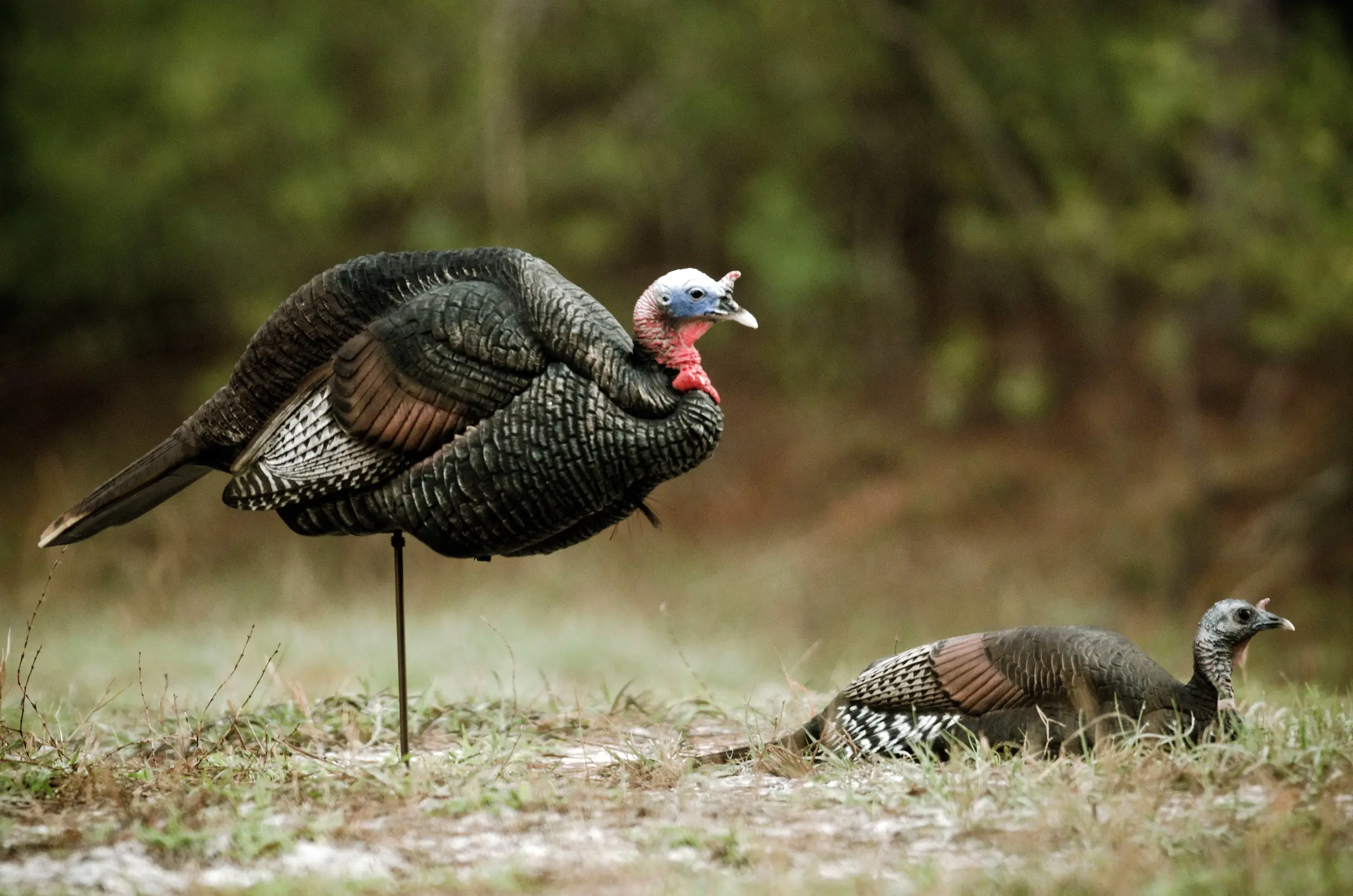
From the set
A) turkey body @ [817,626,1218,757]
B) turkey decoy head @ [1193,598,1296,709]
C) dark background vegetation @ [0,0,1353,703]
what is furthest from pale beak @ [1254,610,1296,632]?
dark background vegetation @ [0,0,1353,703]

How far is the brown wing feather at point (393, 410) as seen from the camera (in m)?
4.38

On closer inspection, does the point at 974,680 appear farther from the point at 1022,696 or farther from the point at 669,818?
the point at 669,818

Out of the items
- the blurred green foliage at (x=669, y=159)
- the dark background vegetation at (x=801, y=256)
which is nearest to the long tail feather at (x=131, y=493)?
the dark background vegetation at (x=801, y=256)

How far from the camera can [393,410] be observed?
4.39 meters

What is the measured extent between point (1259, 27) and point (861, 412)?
5.09 meters

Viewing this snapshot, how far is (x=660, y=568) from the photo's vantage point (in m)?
11.8

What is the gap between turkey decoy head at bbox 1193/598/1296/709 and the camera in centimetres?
438

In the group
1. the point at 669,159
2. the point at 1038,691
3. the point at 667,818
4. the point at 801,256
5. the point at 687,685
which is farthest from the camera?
the point at 669,159

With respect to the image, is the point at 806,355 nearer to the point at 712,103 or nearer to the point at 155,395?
the point at 712,103

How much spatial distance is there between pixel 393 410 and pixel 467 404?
9.5 inches

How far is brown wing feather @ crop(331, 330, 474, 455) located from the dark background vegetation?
5462 mm

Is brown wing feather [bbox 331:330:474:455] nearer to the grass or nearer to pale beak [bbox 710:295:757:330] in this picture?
pale beak [bbox 710:295:757:330]

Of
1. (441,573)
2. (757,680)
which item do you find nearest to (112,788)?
(757,680)

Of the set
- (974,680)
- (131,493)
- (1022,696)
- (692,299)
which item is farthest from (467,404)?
(1022,696)
